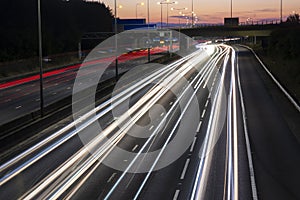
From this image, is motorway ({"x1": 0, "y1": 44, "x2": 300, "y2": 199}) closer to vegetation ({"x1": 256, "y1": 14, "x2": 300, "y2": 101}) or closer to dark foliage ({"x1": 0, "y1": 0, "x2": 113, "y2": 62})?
vegetation ({"x1": 256, "y1": 14, "x2": 300, "y2": 101})

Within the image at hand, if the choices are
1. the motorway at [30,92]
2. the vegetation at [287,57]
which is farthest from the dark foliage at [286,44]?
the motorway at [30,92]

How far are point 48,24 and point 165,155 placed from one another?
109 m

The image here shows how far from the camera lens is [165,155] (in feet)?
77.5

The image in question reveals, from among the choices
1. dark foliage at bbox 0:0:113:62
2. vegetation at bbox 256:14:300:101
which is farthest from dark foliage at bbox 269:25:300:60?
dark foliage at bbox 0:0:113:62

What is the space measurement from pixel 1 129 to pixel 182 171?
9523 mm

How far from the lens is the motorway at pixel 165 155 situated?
1842cm

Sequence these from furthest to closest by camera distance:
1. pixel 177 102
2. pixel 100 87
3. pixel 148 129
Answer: pixel 100 87
pixel 177 102
pixel 148 129

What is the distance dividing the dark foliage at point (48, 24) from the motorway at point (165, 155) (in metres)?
46.3

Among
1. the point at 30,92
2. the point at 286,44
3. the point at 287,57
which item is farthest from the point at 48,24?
the point at 30,92

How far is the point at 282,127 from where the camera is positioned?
100 ft

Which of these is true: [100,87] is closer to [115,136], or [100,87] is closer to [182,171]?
[115,136]

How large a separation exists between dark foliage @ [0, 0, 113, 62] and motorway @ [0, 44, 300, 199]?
152ft

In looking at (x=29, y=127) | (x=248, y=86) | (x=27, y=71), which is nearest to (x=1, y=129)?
(x=29, y=127)

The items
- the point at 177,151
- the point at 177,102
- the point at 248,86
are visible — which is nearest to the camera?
the point at 177,151
